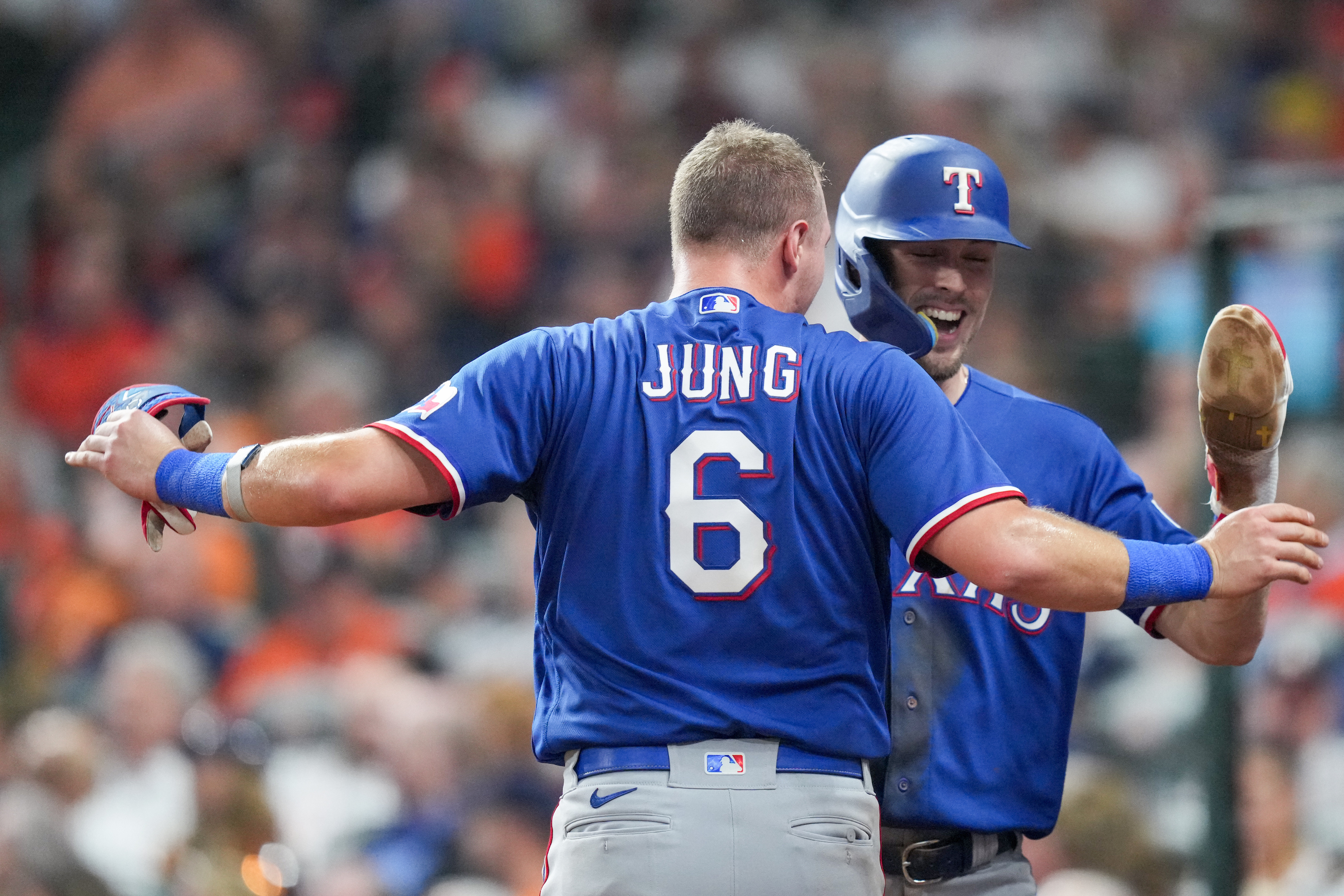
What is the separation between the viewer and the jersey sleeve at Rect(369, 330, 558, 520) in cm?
241

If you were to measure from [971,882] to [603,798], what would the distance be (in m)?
0.91

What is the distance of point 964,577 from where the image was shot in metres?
2.74

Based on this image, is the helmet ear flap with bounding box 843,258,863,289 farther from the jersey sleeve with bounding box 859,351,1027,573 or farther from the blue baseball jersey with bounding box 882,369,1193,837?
Result: the jersey sleeve with bounding box 859,351,1027,573

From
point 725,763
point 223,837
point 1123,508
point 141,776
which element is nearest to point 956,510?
point 725,763

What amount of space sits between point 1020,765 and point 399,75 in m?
6.82

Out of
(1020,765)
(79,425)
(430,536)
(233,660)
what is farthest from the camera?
(79,425)

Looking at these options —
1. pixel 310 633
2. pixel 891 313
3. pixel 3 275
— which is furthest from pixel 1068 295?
pixel 3 275

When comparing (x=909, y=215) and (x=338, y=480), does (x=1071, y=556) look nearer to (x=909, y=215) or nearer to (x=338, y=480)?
(x=909, y=215)

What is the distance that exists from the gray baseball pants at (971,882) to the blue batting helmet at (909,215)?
0.96 metres

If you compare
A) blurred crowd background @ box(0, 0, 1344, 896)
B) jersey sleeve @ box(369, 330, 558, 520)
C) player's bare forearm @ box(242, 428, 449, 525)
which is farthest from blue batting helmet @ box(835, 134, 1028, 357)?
player's bare forearm @ box(242, 428, 449, 525)

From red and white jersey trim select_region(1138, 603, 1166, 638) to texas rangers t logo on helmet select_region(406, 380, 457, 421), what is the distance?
4.81ft

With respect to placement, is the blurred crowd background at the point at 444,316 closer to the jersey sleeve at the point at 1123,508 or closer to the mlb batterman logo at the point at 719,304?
the jersey sleeve at the point at 1123,508

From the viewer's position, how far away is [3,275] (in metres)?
8.12

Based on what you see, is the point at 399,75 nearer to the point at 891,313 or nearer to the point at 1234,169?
the point at 1234,169
